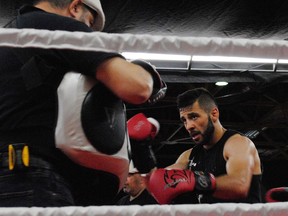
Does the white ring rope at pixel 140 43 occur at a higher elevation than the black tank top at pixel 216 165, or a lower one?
higher

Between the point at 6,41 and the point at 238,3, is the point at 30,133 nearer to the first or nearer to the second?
the point at 6,41

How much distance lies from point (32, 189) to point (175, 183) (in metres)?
0.92

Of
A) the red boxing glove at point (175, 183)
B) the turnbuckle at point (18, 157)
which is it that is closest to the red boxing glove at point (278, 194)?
the red boxing glove at point (175, 183)

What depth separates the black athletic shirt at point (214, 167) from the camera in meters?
1.91

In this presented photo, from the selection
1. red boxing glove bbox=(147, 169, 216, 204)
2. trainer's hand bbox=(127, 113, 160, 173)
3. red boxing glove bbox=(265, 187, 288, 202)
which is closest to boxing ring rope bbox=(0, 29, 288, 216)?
trainer's hand bbox=(127, 113, 160, 173)

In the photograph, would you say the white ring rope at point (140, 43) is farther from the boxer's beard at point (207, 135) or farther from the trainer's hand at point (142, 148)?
the boxer's beard at point (207, 135)

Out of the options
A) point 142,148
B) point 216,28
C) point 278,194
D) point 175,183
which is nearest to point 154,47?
point 142,148

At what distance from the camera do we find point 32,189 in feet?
2.78

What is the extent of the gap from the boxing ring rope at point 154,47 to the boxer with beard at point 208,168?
89cm

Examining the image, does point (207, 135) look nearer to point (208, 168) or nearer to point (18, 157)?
point (208, 168)

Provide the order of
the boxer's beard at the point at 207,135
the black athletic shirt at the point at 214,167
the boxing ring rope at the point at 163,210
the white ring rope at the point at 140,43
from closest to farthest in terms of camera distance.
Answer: the boxing ring rope at the point at 163,210, the white ring rope at the point at 140,43, the black athletic shirt at the point at 214,167, the boxer's beard at the point at 207,135

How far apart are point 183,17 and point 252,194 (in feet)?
5.68

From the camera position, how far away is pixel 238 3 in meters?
3.27

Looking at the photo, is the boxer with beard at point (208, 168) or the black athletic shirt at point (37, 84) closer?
the black athletic shirt at point (37, 84)
